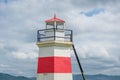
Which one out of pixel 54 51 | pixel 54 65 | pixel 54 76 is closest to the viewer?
pixel 54 76

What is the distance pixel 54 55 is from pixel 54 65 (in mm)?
767

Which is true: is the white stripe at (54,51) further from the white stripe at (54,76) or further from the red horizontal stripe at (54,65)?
the white stripe at (54,76)

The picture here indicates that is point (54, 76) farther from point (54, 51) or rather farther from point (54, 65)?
point (54, 51)

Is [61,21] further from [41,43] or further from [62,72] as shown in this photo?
[62,72]

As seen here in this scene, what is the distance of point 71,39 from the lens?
917 inches

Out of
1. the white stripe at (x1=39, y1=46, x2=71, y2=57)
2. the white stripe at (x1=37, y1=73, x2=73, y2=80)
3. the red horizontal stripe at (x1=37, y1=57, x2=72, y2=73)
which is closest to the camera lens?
the white stripe at (x1=37, y1=73, x2=73, y2=80)

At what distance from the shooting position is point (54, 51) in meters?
22.8

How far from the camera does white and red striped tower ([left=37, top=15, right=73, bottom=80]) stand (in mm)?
22656

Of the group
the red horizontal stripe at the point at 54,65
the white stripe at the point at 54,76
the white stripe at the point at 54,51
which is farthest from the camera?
the white stripe at the point at 54,51

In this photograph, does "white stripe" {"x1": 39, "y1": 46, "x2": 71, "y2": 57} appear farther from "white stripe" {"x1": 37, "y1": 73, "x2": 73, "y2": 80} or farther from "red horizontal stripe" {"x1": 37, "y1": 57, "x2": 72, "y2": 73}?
"white stripe" {"x1": 37, "y1": 73, "x2": 73, "y2": 80}

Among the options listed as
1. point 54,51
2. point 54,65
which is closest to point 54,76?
point 54,65

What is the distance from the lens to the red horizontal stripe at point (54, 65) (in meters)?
22.6

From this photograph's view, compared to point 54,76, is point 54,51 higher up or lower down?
higher up

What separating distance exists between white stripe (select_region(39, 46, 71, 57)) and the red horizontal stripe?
0.30m
